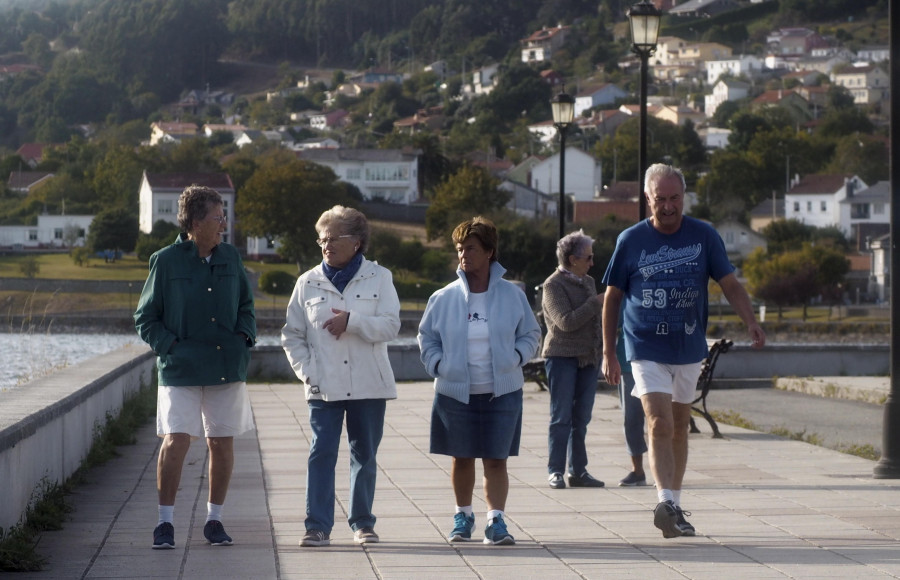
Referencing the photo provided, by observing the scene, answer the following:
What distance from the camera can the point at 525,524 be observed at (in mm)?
7980

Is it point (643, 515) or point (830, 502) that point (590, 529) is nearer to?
point (643, 515)

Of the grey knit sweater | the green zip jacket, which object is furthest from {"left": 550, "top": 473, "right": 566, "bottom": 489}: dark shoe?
the green zip jacket

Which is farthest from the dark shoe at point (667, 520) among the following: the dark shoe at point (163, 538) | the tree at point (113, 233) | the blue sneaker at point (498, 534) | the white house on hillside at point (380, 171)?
the white house on hillside at point (380, 171)

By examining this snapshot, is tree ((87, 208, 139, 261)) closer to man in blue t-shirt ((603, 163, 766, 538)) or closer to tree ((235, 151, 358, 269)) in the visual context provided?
A: tree ((235, 151, 358, 269))

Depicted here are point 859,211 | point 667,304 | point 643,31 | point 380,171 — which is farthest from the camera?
point 380,171

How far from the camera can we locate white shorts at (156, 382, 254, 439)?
7062 mm

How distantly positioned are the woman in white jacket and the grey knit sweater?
2.50 metres

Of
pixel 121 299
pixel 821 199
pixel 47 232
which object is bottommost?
pixel 121 299

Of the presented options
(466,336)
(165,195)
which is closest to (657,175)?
(466,336)

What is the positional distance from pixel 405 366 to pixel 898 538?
1487 centimetres

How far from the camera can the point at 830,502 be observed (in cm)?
859

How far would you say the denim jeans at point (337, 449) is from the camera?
729 centimetres

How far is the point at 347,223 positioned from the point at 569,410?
301 cm

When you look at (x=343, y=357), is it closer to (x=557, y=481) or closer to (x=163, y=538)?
(x=163, y=538)
